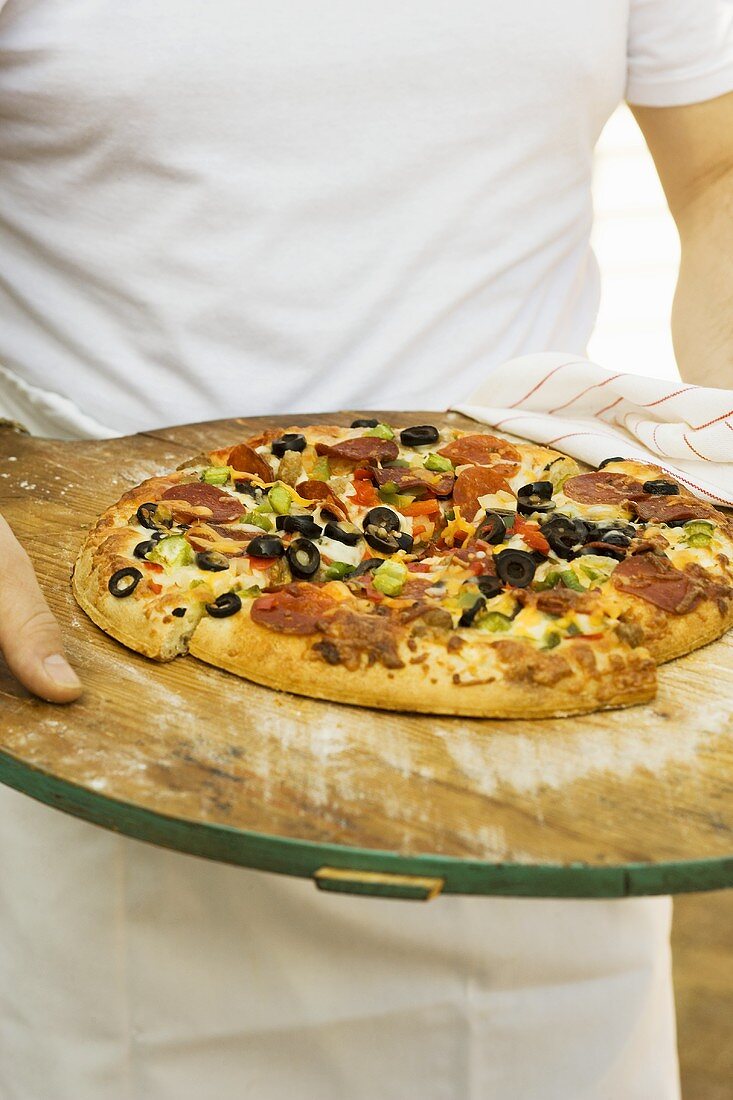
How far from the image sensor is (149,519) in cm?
250

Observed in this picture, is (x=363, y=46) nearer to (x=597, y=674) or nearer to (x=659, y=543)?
(x=659, y=543)

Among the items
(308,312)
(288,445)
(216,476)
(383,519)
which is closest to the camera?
(383,519)

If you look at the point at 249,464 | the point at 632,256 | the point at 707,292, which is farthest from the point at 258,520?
the point at 632,256

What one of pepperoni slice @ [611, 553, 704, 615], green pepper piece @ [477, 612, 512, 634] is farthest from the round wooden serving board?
green pepper piece @ [477, 612, 512, 634]

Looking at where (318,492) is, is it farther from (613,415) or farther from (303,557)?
(613,415)

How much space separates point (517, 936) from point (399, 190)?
6.61ft

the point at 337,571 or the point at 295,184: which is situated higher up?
the point at 295,184

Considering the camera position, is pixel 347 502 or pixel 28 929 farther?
pixel 347 502

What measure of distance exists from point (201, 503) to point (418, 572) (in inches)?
22.1

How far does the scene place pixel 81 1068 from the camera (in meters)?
2.39

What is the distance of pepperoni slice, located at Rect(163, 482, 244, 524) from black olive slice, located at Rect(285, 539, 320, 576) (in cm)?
29

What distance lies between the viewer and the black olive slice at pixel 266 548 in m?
2.29

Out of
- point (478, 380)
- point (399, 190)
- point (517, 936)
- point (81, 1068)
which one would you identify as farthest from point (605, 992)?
point (399, 190)

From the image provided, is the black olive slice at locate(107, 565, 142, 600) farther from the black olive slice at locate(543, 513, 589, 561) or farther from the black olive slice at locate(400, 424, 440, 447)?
the black olive slice at locate(400, 424, 440, 447)
